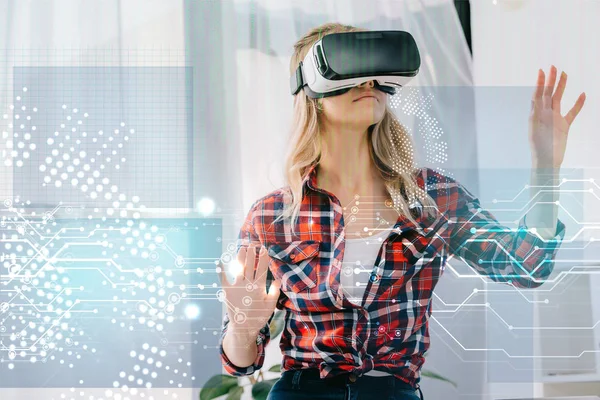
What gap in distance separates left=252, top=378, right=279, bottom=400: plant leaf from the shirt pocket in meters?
0.22

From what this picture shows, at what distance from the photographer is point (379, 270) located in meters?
1.13

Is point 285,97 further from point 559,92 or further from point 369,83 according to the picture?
point 559,92

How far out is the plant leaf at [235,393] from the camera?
1.19 m

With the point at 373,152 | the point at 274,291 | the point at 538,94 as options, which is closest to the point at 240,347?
the point at 274,291

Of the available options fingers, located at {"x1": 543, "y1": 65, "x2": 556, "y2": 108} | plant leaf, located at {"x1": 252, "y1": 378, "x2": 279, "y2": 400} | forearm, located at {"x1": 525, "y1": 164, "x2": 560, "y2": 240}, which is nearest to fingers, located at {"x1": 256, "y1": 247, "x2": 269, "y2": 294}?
plant leaf, located at {"x1": 252, "y1": 378, "x2": 279, "y2": 400}

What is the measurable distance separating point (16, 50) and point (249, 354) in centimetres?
88

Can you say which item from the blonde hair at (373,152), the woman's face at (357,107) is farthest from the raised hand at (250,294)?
the woman's face at (357,107)

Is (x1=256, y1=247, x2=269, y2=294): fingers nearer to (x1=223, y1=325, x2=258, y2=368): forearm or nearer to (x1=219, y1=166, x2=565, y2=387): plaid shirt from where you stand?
(x1=219, y1=166, x2=565, y2=387): plaid shirt

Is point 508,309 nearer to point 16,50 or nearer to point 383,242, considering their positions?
point 383,242

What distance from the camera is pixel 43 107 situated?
122 centimetres

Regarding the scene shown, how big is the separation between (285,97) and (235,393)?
673 mm

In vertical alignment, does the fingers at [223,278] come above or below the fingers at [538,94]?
below

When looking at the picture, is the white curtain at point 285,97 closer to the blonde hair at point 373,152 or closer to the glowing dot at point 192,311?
the blonde hair at point 373,152

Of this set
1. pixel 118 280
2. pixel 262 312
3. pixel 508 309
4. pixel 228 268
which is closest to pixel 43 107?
pixel 118 280
